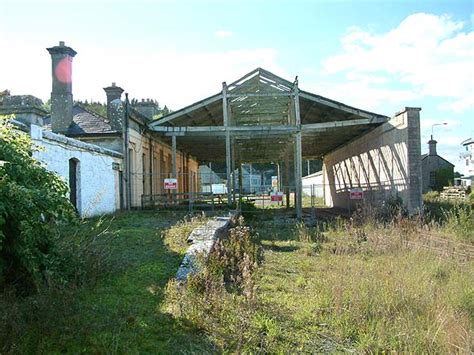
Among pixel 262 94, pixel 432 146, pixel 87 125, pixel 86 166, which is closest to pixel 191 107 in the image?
pixel 262 94

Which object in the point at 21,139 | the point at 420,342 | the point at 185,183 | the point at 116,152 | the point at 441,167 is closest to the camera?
the point at 420,342

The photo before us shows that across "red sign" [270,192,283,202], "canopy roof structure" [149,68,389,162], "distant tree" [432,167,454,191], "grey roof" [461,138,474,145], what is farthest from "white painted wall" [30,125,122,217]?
"grey roof" [461,138,474,145]

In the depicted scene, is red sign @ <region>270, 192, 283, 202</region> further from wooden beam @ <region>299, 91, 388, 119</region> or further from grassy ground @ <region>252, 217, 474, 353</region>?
grassy ground @ <region>252, 217, 474, 353</region>

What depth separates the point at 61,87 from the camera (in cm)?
1988

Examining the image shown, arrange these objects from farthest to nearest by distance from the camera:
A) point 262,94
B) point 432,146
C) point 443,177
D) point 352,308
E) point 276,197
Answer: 1. point 432,146
2. point 443,177
3. point 262,94
4. point 276,197
5. point 352,308

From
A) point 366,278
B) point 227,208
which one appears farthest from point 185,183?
point 366,278

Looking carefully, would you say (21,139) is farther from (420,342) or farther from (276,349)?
(420,342)

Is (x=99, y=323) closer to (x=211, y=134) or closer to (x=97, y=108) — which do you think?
(x=211, y=134)

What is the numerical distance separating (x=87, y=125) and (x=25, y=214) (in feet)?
55.9

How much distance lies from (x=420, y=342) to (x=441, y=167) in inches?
1497

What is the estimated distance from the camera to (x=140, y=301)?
223 inches

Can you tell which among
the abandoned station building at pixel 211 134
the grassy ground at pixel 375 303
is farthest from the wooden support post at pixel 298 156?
the grassy ground at pixel 375 303

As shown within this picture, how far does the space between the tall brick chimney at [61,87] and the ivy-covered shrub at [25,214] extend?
49.3ft

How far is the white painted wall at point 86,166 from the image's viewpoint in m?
13.2
